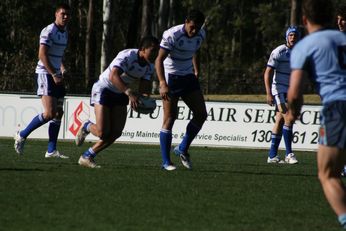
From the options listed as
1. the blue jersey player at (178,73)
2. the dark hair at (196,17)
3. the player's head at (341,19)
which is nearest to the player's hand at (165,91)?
the blue jersey player at (178,73)

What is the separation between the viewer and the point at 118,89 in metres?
11.7

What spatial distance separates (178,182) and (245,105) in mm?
11312

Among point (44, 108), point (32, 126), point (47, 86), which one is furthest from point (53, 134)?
point (47, 86)

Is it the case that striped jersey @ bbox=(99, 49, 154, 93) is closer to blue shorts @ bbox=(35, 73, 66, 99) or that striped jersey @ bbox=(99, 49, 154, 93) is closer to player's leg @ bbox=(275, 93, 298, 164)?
blue shorts @ bbox=(35, 73, 66, 99)

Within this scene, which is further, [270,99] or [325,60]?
[270,99]

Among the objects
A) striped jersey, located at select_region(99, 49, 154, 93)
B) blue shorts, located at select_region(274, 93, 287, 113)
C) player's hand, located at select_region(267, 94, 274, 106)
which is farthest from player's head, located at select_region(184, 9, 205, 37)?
blue shorts, located at select_region(274, 93, 287, 113)

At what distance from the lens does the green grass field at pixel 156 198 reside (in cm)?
796

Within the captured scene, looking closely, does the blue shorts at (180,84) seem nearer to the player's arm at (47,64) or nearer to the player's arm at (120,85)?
the player's arm at (120,85)

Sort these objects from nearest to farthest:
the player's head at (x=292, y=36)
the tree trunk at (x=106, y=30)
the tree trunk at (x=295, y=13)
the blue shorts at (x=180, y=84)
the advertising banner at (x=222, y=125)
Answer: the blue shorts at (x=180, y=84) → the player's head at (x=292, y=36) → the advertising banner at (x=222, y=125) → the tree trunk at (x=106, y=30) → the tree trunk at (x=295, y=13)

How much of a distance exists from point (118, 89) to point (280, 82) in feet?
14.3

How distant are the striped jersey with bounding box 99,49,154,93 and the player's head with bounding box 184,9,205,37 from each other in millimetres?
751

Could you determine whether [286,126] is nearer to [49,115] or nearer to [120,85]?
[49,115]

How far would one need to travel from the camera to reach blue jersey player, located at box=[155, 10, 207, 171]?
1243 cm

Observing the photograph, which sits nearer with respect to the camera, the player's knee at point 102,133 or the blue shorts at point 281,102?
the player's knee at point 102,133
